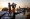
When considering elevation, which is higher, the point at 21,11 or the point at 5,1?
the point at 5,1

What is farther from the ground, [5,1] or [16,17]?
[5,1]

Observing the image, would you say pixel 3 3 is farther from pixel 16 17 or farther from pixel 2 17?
pixel 16 17

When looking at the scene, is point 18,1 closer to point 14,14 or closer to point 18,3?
point 18,3

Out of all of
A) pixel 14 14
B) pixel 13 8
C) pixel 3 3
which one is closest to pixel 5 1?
pixel 3 3

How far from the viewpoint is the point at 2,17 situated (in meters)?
1.28

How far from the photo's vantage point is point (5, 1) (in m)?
1.31

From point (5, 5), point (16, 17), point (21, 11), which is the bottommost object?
point (16, 17)

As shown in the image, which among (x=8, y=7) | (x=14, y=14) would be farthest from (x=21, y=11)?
(x=8, y=7)

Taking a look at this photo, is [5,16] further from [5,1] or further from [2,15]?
[5,1]

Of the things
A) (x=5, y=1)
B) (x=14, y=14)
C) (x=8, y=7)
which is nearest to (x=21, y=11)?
(x=14, y=14)

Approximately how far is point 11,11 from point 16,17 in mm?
152

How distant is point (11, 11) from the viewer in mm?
1287

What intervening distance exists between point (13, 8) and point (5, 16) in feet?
0.72

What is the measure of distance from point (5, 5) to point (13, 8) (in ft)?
0.56
